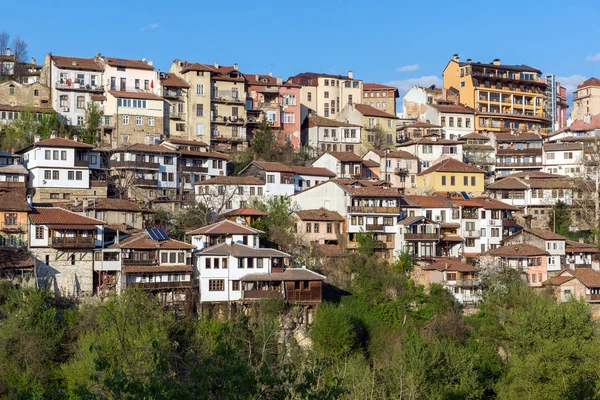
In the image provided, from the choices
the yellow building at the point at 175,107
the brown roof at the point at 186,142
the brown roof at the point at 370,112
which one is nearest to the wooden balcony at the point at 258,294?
the brown roof at the point at 186,142

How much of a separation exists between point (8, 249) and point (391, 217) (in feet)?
81.6

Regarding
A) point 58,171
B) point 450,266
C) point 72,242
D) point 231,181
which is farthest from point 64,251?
point 450,266

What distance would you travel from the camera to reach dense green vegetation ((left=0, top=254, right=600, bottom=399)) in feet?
121

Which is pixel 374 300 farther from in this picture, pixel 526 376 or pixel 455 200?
pixel 455 200

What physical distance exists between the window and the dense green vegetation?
70.7 inches

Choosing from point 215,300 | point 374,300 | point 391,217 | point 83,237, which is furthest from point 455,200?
point 83,237

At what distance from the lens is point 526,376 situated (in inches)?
1547

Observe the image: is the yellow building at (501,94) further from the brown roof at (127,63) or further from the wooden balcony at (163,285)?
the wooden balcony at (163,285)

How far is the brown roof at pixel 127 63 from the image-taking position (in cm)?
7025

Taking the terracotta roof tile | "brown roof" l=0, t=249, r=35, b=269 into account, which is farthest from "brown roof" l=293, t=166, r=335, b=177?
"brown roof" l=0, t=249, r=35, b=269

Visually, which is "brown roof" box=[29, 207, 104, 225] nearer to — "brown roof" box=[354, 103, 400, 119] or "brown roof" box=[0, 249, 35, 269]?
"brown roof" box=[0, 249, 35, 269]

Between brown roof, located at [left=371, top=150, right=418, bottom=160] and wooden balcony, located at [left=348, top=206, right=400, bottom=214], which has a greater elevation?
brown roof, located at [left=371, top=150, right=418, bottom=160]

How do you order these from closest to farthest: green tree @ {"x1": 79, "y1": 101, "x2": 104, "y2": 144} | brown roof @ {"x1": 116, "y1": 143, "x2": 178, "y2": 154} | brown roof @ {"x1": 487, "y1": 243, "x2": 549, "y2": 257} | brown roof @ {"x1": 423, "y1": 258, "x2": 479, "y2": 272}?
brown roof @ {"x1": 423, "y1": 258, "x2": 479, "y2": 272} → brown roof @ {"x1": 487, "y1": 243, "x2": 549, "y2": 257} → brown roof @ {"x1": 116, "y1": 143, "x2": 178, "y2": 154} → green tree @ {"x1": 79, "y1": 101, "x2": 104, "y2": 144}

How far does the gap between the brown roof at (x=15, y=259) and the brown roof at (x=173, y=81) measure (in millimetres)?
29780
